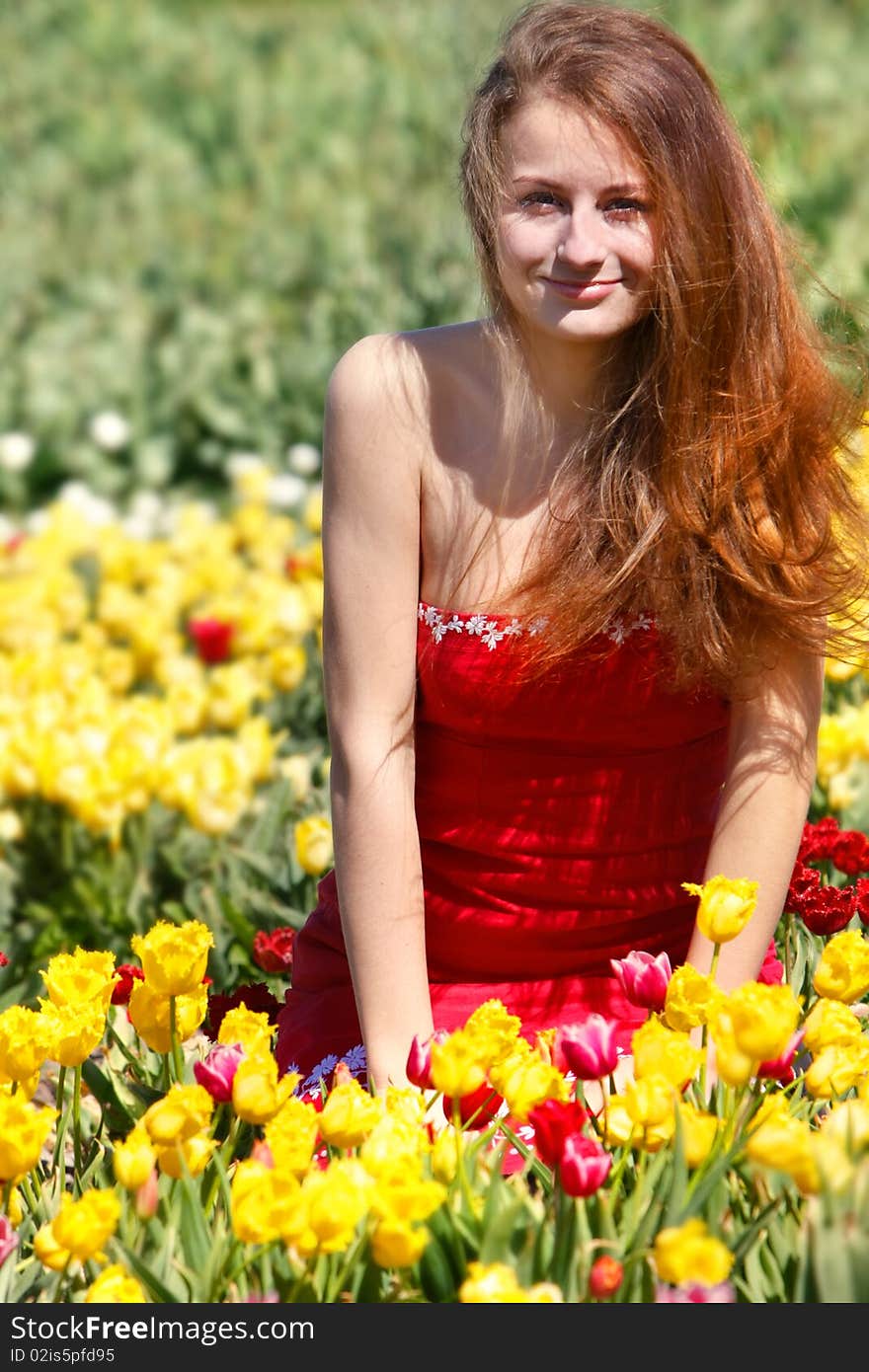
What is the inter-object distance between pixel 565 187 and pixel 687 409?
0.27 m

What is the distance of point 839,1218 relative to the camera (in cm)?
132

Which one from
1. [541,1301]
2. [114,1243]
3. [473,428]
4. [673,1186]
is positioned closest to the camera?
[541,1301]

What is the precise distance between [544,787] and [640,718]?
0.46 feet

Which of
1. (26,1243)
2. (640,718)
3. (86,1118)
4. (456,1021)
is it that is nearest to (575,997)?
(456,1021)

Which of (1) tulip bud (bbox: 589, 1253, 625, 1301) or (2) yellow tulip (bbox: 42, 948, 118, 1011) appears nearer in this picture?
(1) tulip bud (bbox: 589, 1253, 625, 1301)

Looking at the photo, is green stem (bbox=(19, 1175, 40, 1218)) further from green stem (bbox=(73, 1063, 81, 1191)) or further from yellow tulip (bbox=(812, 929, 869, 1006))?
yellow tulip (bbox=(812, 929, 869, 1006))

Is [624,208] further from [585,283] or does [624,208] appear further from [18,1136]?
[18,1136]

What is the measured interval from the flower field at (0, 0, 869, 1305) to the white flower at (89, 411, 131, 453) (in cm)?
3

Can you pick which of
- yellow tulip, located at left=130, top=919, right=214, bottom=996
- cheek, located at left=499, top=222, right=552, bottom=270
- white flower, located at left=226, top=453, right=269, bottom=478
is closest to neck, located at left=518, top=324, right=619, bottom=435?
cheek, located at left=499, top=222, right=552, bottom=270

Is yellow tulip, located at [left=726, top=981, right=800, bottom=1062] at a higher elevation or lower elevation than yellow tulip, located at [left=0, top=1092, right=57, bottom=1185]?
higher

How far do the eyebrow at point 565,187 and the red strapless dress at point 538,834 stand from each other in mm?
475

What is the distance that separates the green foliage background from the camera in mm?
5883

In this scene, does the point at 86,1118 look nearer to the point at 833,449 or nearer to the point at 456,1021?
the point at 456,1021

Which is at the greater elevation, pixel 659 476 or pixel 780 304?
pixel 780 304
